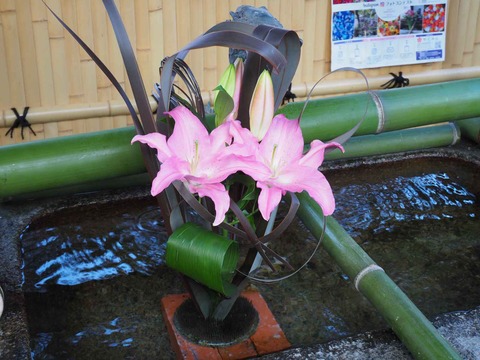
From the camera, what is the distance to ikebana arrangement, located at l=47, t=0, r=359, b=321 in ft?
3.68

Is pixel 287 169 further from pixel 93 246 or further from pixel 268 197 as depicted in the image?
pixel 93 246

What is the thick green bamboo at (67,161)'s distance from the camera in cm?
151

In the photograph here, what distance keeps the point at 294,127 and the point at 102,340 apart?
26.2 inches

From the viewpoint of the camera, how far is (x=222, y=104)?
1.20m

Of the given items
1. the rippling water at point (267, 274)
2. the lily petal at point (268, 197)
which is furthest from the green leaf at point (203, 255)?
the rippling water at point (267, 274)

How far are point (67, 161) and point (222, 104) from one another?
1.69ft

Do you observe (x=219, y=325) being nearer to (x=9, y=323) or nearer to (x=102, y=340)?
(x=102, y=340)

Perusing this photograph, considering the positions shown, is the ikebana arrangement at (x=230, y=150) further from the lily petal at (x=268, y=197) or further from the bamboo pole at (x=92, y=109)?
the bamboo pole at (x=92, y=109)

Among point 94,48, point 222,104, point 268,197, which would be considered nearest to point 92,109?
point 94,48

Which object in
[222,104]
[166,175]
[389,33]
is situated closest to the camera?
[166,175]

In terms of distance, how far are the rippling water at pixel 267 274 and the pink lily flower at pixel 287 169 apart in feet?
1.53

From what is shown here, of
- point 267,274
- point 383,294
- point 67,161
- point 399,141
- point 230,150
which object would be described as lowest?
point 267,274

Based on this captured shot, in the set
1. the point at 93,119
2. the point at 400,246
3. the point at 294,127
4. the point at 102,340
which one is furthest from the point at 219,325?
the point at 93,119

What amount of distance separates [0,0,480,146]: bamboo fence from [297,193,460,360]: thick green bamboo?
4.89ft
